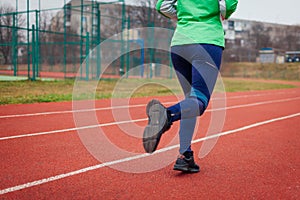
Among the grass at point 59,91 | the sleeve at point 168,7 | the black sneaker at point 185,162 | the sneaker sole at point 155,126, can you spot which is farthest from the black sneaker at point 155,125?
the grass at point 59,91

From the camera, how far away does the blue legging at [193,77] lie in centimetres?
259

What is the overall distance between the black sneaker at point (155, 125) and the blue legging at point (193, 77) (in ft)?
0.28

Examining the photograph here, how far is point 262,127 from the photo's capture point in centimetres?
612

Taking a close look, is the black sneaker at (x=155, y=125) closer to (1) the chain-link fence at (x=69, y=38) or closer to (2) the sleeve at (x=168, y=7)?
(2) the sleeve at (x=168, y=7)

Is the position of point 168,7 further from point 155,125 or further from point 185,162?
point 185,162

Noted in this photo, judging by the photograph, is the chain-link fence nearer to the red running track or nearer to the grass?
the grass

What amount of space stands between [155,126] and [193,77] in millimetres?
573

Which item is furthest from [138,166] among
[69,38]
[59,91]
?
[69,38]

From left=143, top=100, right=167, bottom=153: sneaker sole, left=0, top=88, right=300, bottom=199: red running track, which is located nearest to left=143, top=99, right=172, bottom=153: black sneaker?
left=143, top=100, right=167, bottom=153: sneaker sole

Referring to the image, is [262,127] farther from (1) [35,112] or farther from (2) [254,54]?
(2) [254,54]

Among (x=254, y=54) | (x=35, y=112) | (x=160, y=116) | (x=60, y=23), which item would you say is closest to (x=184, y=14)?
(x=160, y=116)

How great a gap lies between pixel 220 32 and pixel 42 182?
1818mm

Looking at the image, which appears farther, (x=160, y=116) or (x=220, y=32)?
(x=220, y=32)

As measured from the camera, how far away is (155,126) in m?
2.45
